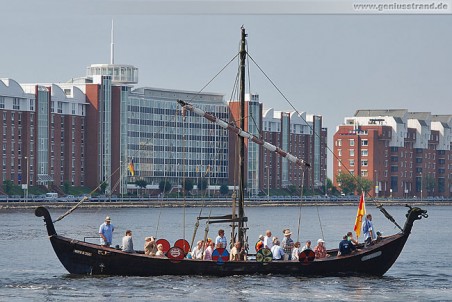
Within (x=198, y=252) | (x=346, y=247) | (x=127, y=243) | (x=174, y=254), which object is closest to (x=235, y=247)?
(x=198, y=252)

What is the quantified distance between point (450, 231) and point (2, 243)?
2299 inches

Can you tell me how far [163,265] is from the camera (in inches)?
2261

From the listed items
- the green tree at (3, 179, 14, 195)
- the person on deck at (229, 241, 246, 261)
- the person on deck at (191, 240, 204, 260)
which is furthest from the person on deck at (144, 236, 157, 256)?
the green tree at (3, 179, 14, 195)

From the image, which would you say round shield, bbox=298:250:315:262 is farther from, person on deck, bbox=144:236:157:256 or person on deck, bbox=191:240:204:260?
person on deck, bbox=144:236:157:256

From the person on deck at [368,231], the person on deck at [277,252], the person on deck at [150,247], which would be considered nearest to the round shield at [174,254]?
the person on deck at [150,247]

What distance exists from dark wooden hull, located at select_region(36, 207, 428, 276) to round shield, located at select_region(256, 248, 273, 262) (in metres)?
0.19

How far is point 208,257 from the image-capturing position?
58.0 metres

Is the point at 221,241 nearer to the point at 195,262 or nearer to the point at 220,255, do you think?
Answer: the point at 220,255

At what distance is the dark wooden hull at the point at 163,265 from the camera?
189 feet

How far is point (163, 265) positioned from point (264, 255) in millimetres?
4580

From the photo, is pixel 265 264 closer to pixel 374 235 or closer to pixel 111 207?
pixel 374 235

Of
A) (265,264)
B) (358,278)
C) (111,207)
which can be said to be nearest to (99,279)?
(265,264)

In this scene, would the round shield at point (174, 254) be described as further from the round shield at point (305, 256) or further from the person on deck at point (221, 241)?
the round shield at point (305, 256)

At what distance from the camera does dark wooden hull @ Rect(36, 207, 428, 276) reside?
2264 inches
